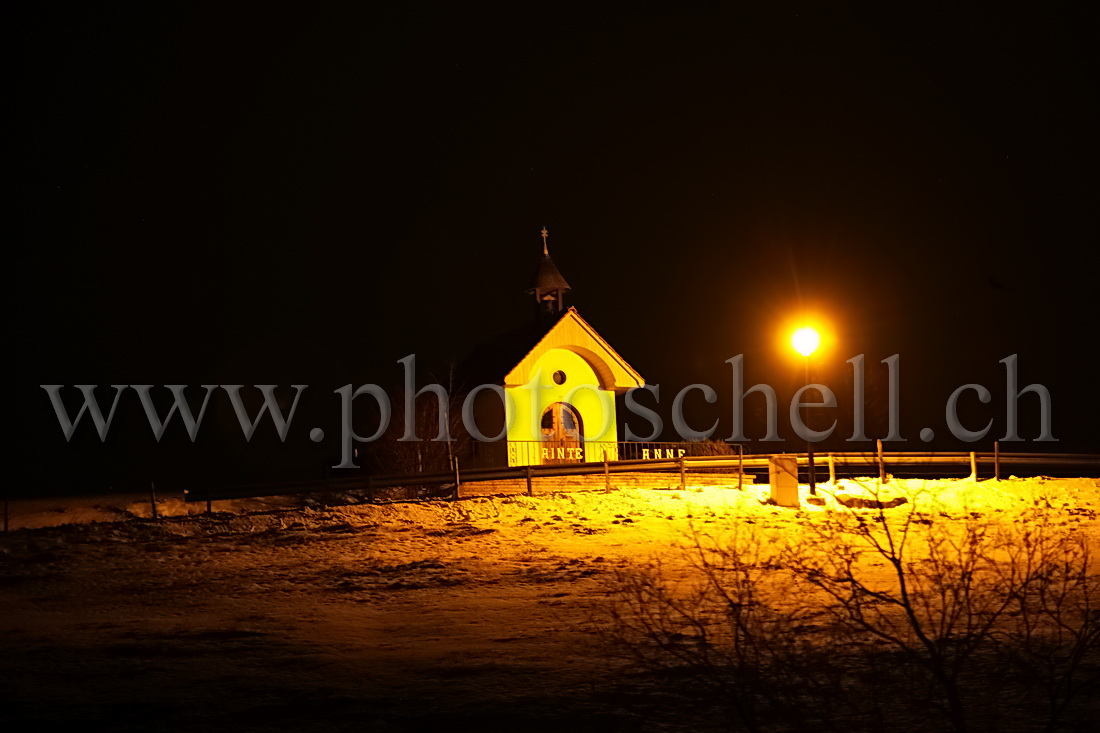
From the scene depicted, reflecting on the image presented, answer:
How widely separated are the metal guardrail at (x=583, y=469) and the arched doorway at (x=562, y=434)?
9.58 m

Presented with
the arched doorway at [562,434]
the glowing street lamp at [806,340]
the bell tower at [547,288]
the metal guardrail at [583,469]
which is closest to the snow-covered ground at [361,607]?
the metal guardrail at [583,469]

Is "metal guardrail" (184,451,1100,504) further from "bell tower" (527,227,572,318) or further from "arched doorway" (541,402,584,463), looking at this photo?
"bell tower" (527,227,572,318)

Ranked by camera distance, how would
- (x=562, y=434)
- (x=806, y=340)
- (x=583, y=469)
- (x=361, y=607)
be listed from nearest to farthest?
(x=361, y=607) → (x=806, y=340) → (x=583, y=469) → (x=562, y=434)

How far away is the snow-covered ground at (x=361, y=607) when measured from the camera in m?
8.25

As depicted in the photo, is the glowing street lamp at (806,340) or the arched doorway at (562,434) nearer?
the glowing street lamp at (806,340)

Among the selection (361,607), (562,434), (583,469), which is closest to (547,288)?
(562,434)

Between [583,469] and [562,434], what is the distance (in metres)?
11.3

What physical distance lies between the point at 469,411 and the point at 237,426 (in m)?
12.7

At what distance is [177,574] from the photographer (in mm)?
16453

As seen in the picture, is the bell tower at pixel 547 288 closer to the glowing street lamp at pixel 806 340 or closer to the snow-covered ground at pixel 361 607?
the snow-covered ground at pixel 361 607

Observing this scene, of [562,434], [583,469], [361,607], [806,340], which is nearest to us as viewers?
[361,607]

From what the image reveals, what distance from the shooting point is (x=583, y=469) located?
2661 cm

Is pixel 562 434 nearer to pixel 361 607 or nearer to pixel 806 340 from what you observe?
pixel 806 340

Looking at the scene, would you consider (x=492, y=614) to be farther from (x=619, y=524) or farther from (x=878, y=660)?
(x=619, y=524)
